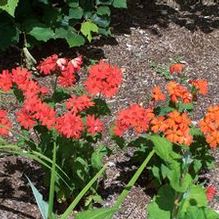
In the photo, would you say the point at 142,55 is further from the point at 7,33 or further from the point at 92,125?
the point at 92,125

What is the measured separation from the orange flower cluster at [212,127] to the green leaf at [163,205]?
0.31m

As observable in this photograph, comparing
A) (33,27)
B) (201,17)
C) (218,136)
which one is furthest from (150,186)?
(201,17)

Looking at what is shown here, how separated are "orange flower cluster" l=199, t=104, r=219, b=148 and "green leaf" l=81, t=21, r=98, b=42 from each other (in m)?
1.86

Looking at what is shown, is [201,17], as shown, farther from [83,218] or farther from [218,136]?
[83,218]

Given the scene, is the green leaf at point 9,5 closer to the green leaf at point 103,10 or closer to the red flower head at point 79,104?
the green leaf at point 103,10

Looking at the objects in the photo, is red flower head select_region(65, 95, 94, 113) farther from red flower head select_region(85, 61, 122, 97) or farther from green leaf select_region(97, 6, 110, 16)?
green leaf select_region(97, 6, 110, 16)

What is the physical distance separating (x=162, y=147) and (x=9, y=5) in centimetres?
169

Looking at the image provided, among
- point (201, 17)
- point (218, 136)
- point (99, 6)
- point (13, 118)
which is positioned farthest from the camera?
point (201, 17)

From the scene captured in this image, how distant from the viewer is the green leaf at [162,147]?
322 cm

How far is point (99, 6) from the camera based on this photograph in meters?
5.25

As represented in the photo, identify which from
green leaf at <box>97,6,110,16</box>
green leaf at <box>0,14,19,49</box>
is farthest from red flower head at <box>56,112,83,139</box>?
green leaf at <box>97,6,110,16</box>

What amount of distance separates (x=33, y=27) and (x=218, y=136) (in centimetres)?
215

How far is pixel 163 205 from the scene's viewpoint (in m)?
→ 3.25

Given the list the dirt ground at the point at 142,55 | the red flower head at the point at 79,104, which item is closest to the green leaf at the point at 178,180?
the red flower head at the point at 79,104
